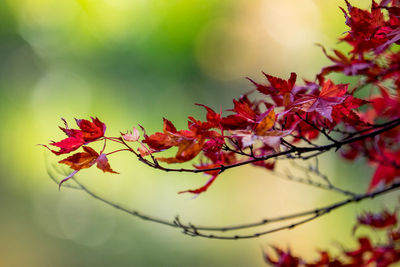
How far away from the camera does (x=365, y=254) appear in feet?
2.45

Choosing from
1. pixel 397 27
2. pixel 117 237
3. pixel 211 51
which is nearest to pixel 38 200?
pixel 117 237

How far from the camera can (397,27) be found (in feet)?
1.40

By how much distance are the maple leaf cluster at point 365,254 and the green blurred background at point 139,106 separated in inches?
95.6

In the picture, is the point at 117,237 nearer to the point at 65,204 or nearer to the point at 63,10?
the point at 65,204

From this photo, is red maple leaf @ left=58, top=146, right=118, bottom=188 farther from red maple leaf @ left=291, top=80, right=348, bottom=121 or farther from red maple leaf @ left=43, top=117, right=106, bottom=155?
red maple leaf @ left=291, top=80, right=348, bottom=121

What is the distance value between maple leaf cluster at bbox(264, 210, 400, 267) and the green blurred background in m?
2.43

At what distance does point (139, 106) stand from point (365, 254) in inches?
187

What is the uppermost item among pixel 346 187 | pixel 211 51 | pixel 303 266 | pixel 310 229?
pixel 211 51

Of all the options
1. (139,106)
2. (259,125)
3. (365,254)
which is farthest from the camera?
(139,106)

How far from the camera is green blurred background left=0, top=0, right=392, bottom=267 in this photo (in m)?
3.74

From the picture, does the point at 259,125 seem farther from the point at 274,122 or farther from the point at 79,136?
the point at 79,136

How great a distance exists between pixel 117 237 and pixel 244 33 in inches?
161

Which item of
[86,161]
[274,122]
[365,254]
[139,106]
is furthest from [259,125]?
[139,106]

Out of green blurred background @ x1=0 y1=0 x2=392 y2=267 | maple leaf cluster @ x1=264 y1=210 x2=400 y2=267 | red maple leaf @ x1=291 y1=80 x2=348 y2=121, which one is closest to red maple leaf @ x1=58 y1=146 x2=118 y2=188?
red maple leaf @ x1=291 y1=80 x2=348 y2=121
